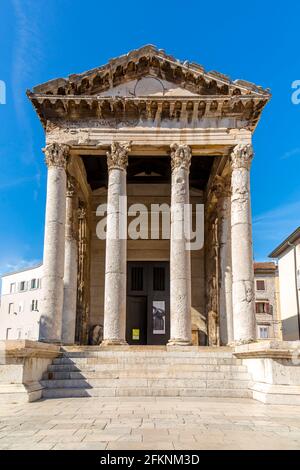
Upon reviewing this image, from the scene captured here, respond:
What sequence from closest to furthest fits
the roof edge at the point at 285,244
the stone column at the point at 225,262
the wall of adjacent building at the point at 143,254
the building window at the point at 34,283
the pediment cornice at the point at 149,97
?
the pediment cornice at the point at 149,97 < the stone column at the point at 225,262 < the wall of adjacent building at the point at 143,254 < the roof edge at the point at 285,244 < the building window at the point at 34,283

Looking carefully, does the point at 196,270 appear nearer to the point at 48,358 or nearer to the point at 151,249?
the point at 151,249

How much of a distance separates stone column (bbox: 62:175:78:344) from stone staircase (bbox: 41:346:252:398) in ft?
14.1

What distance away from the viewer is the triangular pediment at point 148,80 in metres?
18.3

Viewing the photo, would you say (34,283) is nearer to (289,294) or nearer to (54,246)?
(289,294)

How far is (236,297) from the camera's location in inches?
677

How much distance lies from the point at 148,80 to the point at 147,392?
12088mm

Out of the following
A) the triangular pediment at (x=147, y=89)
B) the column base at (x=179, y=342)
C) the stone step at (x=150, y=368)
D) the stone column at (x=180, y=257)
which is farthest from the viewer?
the triangular pediment at (x=147, y=89)

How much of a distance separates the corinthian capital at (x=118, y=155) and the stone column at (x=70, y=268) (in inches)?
106

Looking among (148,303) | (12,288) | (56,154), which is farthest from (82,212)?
(12,288)

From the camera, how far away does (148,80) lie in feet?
62.3

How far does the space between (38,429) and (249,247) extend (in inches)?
452

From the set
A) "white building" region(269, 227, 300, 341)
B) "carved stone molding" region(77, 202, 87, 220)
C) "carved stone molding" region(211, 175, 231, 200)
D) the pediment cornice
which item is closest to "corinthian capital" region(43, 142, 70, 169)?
the pediment cornice

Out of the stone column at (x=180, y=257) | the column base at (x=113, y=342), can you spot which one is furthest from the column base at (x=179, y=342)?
the column base at (x=113, y=342)

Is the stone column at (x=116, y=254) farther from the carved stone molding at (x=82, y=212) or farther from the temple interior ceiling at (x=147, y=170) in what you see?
the carved stone molding at (x=82, y=212)
